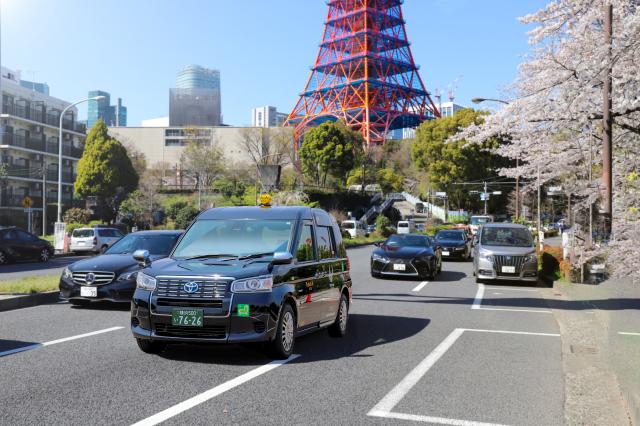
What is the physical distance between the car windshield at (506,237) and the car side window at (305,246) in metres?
11.5

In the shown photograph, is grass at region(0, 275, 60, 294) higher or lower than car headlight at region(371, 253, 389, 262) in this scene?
lower

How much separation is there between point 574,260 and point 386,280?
A: 520cm

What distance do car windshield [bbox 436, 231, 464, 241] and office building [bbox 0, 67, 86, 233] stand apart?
117 ft

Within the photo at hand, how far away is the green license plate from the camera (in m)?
6.27

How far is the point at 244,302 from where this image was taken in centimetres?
632

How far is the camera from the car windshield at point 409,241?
19.2 metres

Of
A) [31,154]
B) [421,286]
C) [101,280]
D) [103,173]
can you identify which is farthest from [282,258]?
[31,154]

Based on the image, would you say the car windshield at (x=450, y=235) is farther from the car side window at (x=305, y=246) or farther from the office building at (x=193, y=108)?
the office building at (x=193, y=108)

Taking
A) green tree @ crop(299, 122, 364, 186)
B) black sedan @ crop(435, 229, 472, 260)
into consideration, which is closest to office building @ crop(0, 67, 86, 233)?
green tree @ crop(299, 122, 364, 186)

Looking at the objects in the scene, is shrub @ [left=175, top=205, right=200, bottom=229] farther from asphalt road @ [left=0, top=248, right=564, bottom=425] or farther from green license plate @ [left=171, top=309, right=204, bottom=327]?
green license plate @ [left=171, top=309, right=204, bottom=327]

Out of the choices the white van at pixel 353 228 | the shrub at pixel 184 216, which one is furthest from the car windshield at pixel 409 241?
the shrub at pixel 184 216

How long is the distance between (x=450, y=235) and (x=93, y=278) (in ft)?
64.1

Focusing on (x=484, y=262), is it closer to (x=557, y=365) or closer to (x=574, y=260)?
(x=574, y=260)

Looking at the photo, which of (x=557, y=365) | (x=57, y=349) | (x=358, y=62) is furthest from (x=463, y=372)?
(x=358, y=62)
